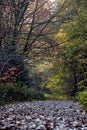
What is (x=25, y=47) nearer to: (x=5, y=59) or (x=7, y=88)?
(x=7, y=88)

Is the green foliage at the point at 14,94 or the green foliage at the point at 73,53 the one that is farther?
the green foliage at the point at 73,53

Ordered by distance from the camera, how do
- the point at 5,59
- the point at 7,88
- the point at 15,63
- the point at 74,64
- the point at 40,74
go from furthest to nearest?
1. the point at 40,74
2. the point at 74,64
3. the point at 15,63
4. the point at 7,88
5. the point at 5,59

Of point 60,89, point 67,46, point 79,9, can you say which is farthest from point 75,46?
point 60,89

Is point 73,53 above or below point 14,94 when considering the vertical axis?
above

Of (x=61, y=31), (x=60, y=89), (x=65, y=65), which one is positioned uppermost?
(x=61, y=31)

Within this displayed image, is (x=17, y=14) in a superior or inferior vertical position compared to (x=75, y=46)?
superior

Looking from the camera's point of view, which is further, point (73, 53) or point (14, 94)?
point (73, 53)

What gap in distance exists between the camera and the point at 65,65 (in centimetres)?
2783

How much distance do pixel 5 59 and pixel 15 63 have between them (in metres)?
7.48

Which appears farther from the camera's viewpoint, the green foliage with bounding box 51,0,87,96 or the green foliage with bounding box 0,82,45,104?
the green foliage with bounding box 51,0,87,96

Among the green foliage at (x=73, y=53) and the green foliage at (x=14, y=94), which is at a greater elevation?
the green foliage at (x=73, y=53)

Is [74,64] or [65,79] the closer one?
[74,64]

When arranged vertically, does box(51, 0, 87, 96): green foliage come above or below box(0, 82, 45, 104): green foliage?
above

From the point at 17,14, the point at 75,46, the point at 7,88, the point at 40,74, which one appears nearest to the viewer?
the point at 7,88
